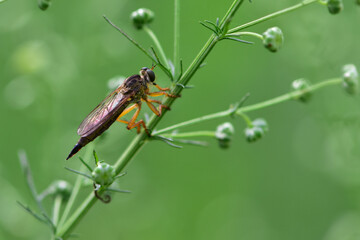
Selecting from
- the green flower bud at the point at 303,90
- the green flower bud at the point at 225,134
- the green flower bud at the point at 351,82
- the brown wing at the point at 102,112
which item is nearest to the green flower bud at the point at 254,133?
the green flower bud at the point at 225,134

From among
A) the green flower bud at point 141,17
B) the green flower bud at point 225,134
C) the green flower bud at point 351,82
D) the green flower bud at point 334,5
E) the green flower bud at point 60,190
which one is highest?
the green flower bud at point 334,5

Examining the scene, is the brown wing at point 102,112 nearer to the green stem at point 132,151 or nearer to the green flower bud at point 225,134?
the green stem at point 132,151

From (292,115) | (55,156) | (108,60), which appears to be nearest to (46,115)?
(55,156)

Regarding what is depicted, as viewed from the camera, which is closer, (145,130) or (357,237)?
(145,130)

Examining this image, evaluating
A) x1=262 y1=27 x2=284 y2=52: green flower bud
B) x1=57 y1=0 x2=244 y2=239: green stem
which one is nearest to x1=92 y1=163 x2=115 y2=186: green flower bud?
Result: x1=57 y1=0 x2=244 y2=239: green stem

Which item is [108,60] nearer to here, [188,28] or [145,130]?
[188,28]

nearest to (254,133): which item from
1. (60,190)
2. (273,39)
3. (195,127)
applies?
(273,39)

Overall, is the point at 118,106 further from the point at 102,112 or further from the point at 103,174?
the point at 103,174
